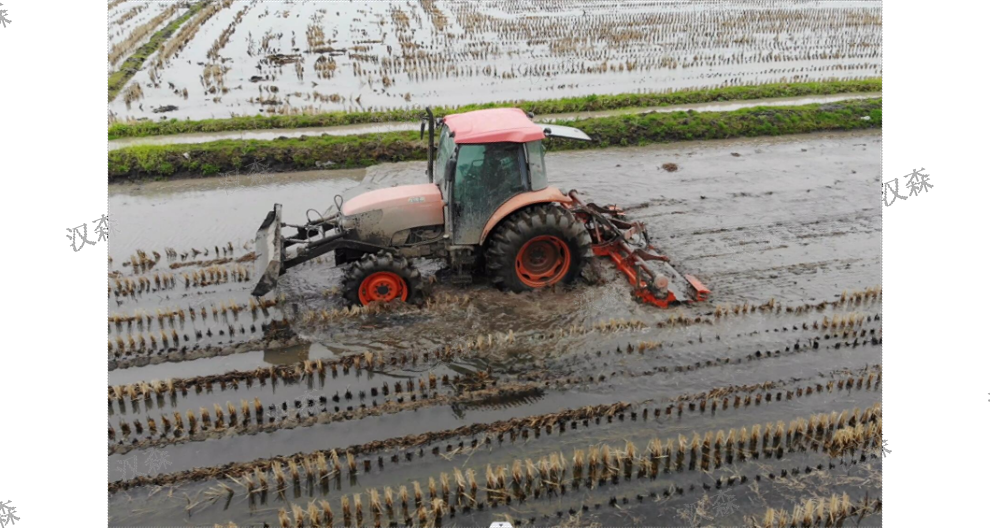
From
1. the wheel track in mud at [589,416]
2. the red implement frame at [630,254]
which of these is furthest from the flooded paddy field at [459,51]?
the wheel track in mud at [589,416]

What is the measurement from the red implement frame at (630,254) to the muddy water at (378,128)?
647 centimetres

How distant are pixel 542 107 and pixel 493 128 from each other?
840cm

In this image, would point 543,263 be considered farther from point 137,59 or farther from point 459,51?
point 137,59

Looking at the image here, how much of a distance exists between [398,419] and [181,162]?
872 cm

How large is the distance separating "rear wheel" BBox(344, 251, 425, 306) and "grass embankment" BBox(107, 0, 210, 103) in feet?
38.1

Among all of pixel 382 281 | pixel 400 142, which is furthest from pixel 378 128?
pixel 382 281

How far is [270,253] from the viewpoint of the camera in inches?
306

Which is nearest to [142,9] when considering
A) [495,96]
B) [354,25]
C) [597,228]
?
[354,25]

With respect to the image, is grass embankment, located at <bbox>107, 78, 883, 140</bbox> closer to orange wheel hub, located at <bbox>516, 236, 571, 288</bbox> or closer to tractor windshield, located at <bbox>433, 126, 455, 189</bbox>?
tractor windshield, located at <bbox>433, 126, 455, 189</bbox>

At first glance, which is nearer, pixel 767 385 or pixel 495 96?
pixel 767 385

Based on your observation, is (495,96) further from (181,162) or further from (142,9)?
(142,9)

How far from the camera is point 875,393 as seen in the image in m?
6.84

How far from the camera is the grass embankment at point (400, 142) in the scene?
41.8 feet

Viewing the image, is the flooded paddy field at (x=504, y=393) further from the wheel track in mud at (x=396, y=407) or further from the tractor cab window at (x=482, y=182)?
the tractor cab window at (x=482, y=182)
